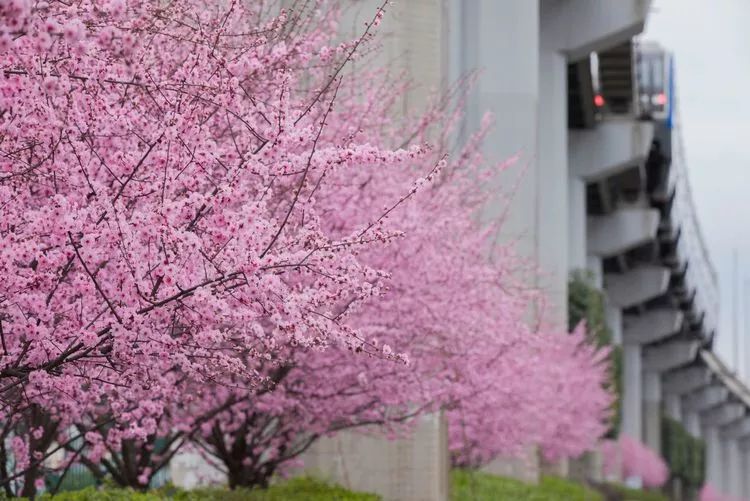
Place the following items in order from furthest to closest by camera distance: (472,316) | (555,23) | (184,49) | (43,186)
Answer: (555,23), (472,316), (184,49), (43,186)

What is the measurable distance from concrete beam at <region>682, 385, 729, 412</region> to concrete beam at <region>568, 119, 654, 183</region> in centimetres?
6169

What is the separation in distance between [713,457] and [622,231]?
73171 millimetres

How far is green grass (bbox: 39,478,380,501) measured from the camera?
32.0 feet

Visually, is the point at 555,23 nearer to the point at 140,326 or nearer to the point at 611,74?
the point at 611,74

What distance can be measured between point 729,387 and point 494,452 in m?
81.9

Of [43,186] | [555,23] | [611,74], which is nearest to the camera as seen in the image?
[43,186]

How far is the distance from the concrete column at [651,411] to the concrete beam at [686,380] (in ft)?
23.2

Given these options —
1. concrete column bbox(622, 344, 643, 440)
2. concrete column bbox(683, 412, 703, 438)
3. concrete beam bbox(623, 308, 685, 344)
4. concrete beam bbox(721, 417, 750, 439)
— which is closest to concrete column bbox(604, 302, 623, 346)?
concrete column bbox(622, 344, 643, 440)

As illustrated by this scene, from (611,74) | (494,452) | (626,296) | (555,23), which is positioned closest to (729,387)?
(626,296)

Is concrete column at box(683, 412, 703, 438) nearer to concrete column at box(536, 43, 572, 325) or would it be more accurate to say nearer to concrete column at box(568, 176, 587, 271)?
concrete column at box(568, 176, 587, 271)

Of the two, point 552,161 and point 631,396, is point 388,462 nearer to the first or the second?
point 552,161

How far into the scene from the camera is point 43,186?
734 cm

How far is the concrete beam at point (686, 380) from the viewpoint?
9744cm

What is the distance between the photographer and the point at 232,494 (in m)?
12.1
